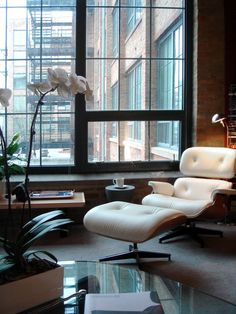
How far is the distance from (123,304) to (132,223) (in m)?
1.36

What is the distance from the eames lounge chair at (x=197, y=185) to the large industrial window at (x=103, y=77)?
2.44 ft

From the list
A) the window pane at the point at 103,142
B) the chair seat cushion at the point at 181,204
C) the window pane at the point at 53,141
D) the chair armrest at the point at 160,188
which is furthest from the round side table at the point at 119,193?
the window pane at the point at 53,141

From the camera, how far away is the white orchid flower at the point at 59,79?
4.69ft

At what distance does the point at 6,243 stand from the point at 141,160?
332cm

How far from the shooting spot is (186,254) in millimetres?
3248

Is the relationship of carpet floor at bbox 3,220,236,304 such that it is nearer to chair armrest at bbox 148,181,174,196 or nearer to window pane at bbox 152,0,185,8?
chair armrest at bbox 148,181,174,196

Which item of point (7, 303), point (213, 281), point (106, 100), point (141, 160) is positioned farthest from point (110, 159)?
point (7, 303)

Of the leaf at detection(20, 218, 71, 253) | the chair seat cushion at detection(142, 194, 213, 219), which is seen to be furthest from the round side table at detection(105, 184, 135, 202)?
the leaf at detection(20, 218, 71, 253)

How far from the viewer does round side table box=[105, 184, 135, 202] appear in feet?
12.8

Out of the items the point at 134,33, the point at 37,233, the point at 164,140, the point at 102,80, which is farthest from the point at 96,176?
the point at 37,233

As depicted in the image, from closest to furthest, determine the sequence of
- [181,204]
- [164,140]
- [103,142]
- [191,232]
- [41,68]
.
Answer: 1. [181,204]
2. [191,232]
3. [41,68]
4. [103,142]
5. [164,140]

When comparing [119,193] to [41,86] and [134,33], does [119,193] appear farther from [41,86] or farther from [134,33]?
[41,86]

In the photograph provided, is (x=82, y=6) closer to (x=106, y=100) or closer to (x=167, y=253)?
(x=106, y=100)

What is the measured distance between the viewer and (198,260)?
10.2ft
